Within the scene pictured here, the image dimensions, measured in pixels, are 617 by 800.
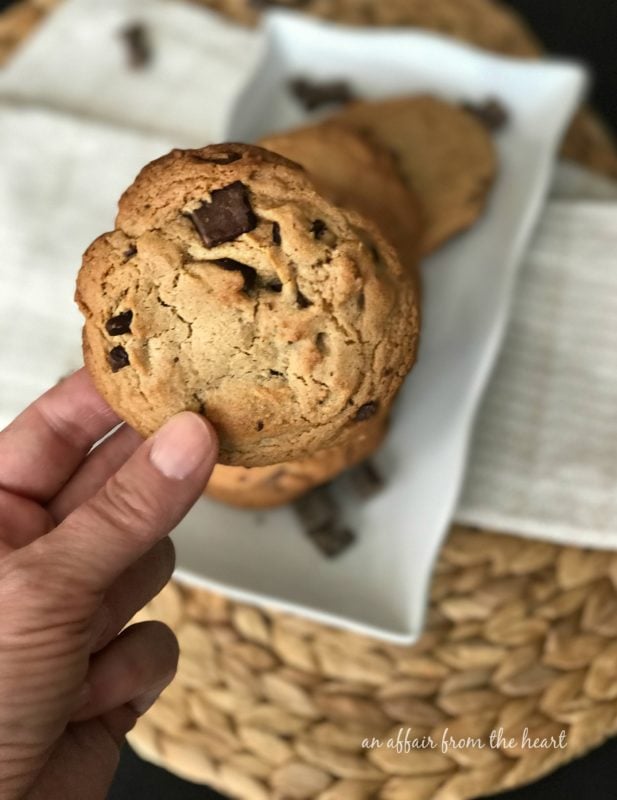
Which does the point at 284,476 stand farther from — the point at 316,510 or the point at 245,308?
the point at 245,308

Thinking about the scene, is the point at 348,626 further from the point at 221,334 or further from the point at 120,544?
→ the point at 221,334

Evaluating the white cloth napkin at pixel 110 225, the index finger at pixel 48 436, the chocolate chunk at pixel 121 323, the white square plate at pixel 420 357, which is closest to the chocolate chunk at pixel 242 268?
the chocolate chunk at pixel 121 323

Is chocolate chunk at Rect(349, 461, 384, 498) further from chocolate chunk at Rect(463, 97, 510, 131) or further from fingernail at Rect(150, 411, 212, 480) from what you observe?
chocolate chunk at Rect(463, 97, 510, 131)

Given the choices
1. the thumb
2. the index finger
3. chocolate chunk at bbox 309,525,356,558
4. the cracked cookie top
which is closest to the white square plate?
chocolate chunk at bbox 309,525,356,558

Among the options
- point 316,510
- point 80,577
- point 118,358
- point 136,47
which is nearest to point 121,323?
point 118,358

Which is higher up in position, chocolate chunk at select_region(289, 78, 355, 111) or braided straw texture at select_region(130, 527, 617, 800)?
chocolate chunk at select_region(289, 78, 355, 111)

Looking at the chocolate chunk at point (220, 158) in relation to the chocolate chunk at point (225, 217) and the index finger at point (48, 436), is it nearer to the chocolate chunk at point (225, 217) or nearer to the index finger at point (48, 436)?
the chocolate chunk at point (225, 217)
